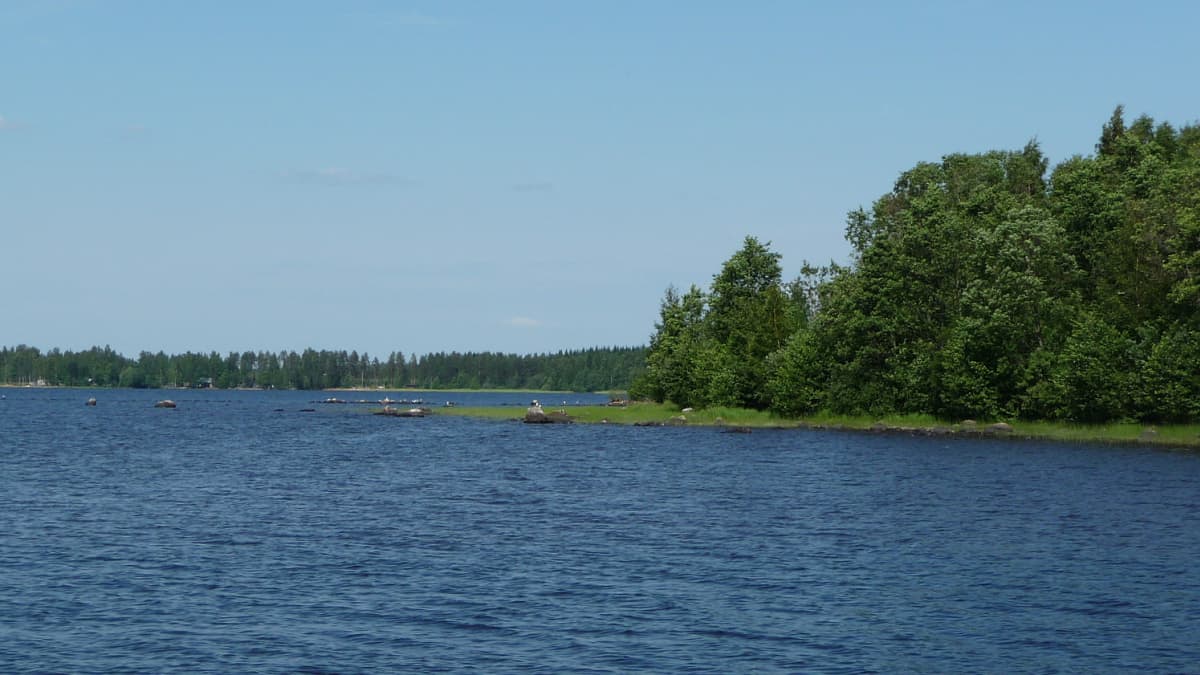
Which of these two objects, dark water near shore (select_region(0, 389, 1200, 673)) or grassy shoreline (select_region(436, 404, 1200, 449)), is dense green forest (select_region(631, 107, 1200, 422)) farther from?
dark water near shore (select_region(0, 389, 1200, 673))

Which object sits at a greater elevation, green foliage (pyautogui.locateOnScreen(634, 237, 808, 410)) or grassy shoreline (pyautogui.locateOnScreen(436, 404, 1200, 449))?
green foliage (pyautogui.locateOnScreen(634, 237, 808, 410))

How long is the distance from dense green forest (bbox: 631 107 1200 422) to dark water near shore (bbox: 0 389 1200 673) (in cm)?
1790

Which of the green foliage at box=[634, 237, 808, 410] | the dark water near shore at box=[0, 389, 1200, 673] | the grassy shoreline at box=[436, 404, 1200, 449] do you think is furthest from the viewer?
the green foliage at box=[634, 237, 808, 410]

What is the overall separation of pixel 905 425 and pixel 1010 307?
17545 millimetres

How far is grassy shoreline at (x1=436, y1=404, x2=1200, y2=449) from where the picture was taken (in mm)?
99688

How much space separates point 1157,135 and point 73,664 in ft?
462

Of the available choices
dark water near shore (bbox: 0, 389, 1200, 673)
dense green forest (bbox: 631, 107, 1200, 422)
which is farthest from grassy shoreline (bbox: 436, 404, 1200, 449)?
dark water near shore (bbox: 0, 389, 1200, 673)

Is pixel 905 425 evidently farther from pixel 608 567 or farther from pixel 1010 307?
pixel 608 567

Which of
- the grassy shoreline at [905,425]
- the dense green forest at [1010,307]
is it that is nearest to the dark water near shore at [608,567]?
the grassy shoreline at [905,425]

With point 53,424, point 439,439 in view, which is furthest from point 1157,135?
point 53,424

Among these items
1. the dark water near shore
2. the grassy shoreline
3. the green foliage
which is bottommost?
the dark water near shore

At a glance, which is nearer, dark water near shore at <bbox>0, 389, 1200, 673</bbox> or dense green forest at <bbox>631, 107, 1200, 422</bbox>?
dark water near shore at <bbox>0, 389, 1200, 673</bbox>

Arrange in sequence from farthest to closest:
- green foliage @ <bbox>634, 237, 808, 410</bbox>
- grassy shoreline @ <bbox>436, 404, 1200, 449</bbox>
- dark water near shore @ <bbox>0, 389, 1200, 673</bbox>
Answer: green foliage @ <bbox>634, 237, 808, 410</bbox> → grassy shoreline @ <bbox>436, 404, 1200, 449</bbox> → dark water near shore @ <bbox>0, 389, 1200, 673</bbox>

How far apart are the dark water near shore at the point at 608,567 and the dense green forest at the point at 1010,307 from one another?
17.9 metres
